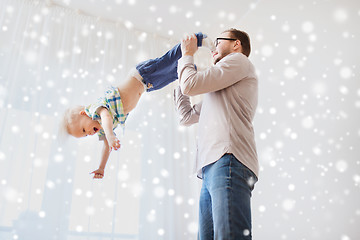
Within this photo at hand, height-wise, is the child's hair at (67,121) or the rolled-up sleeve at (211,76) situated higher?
the child's hair at (67,121)

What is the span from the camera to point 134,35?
9.55ft


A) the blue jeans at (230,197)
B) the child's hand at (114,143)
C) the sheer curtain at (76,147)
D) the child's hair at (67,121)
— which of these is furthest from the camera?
the sheer curtain at (76,147)

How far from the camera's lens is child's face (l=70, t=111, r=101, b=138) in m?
1.89

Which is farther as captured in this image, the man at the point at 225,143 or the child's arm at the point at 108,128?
the child's arm at the point at 108,128

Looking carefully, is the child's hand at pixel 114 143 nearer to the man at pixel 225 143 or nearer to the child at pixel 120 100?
the child at pixel 120 100

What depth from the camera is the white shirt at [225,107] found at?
108 cm

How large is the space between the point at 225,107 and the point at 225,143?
0.14 meters

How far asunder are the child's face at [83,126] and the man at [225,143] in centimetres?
86

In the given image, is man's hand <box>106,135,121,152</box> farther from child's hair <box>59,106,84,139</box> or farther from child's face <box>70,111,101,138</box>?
child's hair <box>59,106,84,139</box>

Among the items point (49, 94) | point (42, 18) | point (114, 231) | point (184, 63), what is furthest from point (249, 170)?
point (42, 18)

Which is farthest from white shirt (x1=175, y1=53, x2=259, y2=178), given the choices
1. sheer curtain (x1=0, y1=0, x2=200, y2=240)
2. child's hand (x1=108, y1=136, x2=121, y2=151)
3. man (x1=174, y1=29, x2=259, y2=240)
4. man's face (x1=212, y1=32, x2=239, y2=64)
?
sheer curtain (x1=0, y1=0, x2=200, y2=240)

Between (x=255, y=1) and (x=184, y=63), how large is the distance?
1.73 meters

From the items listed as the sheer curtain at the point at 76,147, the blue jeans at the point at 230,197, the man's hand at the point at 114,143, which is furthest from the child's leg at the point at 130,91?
the blue jeans at the point at 230,197

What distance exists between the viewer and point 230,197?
0.98 meters
